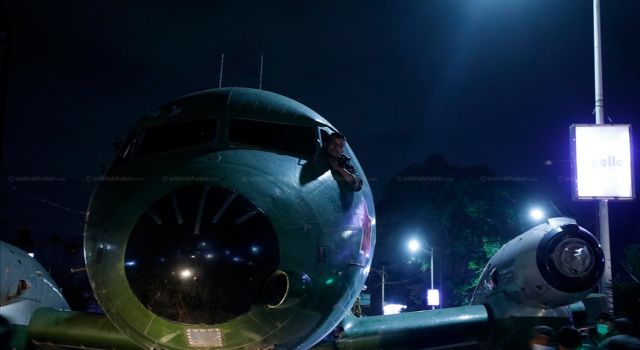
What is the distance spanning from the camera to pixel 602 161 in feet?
46.3

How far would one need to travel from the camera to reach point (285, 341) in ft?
18.7

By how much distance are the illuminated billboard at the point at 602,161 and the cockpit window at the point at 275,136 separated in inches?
380

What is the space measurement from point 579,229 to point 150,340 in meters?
6.19

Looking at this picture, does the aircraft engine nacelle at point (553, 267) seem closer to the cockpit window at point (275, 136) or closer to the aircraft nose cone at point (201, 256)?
the cockpit window at point (275, 136)

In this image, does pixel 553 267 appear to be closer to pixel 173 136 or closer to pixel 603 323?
pixel 603 323

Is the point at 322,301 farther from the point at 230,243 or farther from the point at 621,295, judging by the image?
the point at 621,295

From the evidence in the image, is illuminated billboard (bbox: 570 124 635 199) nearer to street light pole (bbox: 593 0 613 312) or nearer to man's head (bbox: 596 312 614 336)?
street light pole (bbox: 593 0 613 312)

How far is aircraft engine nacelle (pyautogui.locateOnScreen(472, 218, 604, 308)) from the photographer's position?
8477mm

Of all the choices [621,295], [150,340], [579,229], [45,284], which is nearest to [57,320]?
[45,284]

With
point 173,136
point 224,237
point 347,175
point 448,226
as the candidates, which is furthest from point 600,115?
point 448,226

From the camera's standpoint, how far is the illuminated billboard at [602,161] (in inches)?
550

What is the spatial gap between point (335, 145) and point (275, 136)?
25.0 inches

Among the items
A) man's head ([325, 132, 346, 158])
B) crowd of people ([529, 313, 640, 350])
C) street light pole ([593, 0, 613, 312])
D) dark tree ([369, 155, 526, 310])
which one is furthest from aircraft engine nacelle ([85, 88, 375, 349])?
dark tree ([369, 155, 526, 310])

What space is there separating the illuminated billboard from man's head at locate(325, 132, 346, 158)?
9.49 metres
